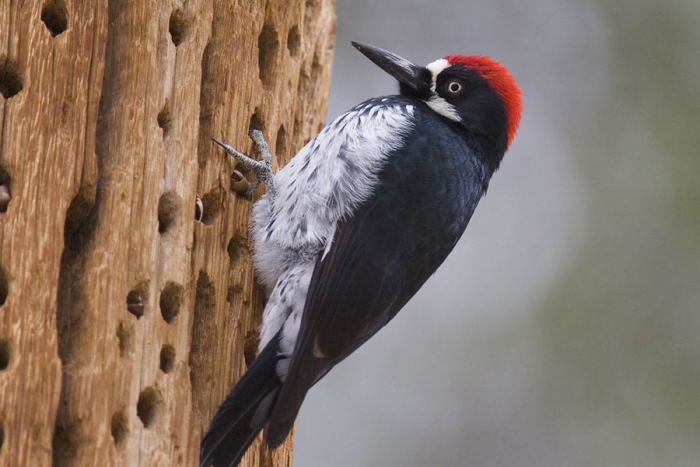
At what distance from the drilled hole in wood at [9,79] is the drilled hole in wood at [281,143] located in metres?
1.21

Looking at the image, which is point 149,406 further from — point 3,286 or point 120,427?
point 3,286

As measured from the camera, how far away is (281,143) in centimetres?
381

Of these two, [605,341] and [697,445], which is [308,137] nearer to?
[605,341]

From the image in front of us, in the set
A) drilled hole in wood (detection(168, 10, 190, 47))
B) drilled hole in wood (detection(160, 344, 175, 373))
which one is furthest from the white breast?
drilled hole in wood (detection(168, 10, 190, 47))

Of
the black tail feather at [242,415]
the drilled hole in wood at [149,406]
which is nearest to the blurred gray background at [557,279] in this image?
the black tail feather at [242,415]

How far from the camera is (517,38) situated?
744cm

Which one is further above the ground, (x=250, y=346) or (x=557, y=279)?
(x=250, y=346)

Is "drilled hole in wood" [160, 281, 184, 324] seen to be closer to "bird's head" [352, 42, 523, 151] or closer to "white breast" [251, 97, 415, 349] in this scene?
"white breast" [251, 97, 415, 349]

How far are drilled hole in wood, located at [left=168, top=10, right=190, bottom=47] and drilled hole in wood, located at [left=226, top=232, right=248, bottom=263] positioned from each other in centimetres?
70

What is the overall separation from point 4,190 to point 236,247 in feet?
3.13

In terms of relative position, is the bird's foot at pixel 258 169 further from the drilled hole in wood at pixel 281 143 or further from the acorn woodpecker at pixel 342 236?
the drilled hole in wood at pixel 281 143

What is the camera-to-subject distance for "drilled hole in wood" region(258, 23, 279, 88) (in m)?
3.65

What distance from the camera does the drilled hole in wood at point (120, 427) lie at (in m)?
2.73

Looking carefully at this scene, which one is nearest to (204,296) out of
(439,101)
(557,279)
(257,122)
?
(257,122)
